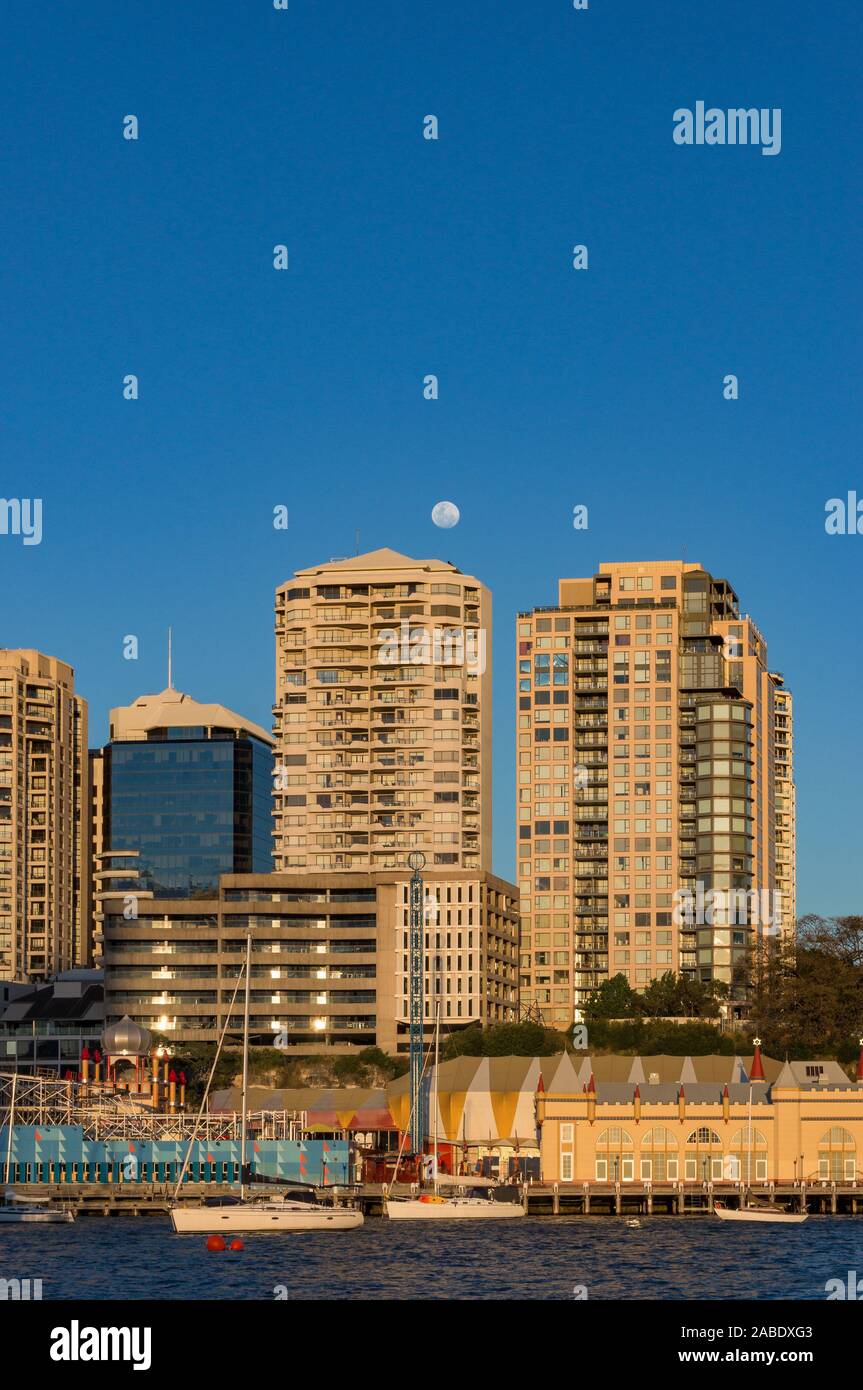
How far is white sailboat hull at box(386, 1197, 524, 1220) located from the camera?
128375 millimetres

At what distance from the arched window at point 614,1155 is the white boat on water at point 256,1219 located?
991 inches

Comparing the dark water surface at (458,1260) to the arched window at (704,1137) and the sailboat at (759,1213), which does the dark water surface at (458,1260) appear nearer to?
the sailboat at (759,1213)

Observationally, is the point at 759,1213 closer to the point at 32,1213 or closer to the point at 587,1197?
the point at 587,1197

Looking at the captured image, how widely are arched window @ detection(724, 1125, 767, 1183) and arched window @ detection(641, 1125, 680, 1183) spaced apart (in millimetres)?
3844

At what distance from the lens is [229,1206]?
399 feet

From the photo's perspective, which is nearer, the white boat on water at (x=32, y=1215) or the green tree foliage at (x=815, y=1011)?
the white boat on water at (x=32, y=1215)

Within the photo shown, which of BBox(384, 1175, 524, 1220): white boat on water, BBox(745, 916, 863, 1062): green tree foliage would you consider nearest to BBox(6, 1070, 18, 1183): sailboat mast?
BBox(384, 1175, 524, 1220): white boat on water

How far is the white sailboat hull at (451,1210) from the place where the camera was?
421 feet

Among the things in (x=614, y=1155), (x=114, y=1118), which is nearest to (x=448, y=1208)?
(x=614, y=1155)

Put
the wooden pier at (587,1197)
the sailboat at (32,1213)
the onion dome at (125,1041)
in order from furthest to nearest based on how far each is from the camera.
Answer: the onion dome at (125,1041) < the wooden pier at (587,1197) < the sailboat at (32,1213)

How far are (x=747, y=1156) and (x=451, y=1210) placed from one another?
2466 cm

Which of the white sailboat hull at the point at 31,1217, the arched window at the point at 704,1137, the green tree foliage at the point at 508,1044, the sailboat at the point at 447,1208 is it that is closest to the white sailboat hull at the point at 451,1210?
the sailboat at the point at 447,1208
